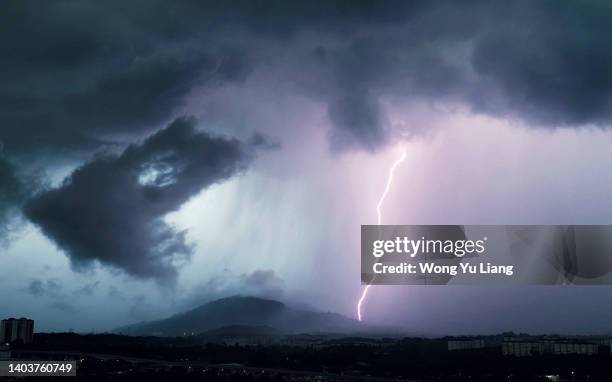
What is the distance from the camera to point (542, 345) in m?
109

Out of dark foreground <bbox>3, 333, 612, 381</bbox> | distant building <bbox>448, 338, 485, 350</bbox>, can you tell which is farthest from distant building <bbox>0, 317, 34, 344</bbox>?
distant building <bbox>448, 338, 485, 350</bbox>

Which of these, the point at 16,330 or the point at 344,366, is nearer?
the point at 344,366

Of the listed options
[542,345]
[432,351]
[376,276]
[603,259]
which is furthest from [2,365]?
[542,345]

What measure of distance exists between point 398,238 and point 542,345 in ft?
310

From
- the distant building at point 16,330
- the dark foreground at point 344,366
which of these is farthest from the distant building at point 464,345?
the distant building at point 16,330

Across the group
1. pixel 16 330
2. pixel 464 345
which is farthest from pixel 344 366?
pixel 16 330

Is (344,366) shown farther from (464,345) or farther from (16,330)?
(16,330)

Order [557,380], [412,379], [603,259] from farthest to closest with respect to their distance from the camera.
Result: [412,379], [557,380], [603,259]

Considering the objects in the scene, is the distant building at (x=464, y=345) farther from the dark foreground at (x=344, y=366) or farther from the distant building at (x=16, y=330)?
the distant building at (x=16, y=330)

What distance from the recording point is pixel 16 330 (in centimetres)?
13788

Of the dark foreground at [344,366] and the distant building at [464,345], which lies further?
the distant building at [464,345]

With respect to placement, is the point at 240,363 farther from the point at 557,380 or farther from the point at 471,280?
the point at 471,280

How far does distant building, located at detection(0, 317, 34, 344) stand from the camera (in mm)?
134875

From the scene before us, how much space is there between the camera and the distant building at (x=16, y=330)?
13488 cm
